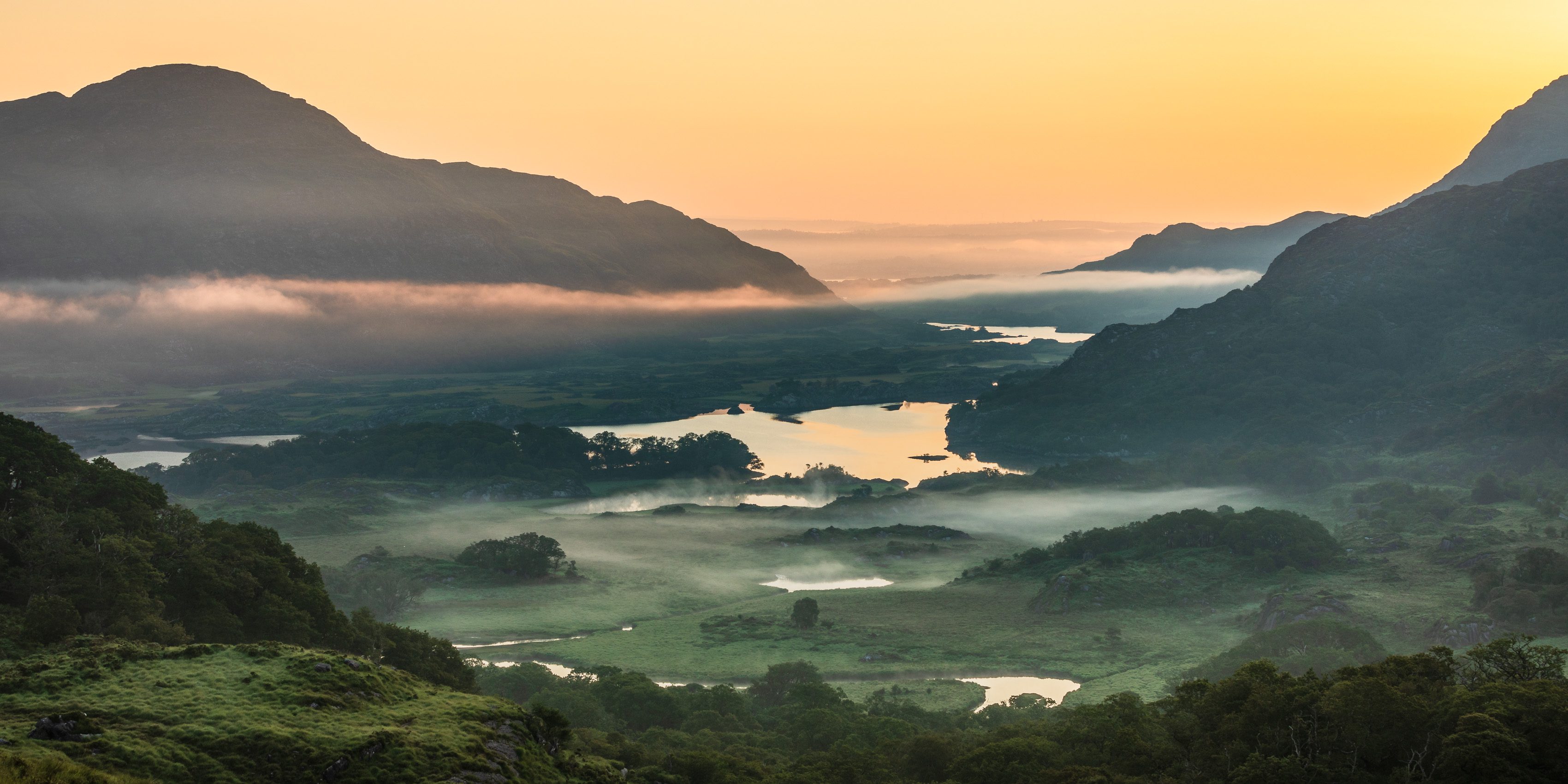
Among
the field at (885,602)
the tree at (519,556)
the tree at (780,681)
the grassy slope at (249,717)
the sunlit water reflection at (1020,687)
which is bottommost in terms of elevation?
the sunlit water reflection at (1020,687)

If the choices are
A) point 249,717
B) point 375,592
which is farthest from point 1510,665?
point 375,592

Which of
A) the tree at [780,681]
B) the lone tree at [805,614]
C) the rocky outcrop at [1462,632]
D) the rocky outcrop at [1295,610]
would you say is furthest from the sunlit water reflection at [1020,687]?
the rocky outcrop at [1462,632]

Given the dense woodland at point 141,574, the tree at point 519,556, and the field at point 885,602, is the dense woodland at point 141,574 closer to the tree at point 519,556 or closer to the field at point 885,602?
the field at point 885,602

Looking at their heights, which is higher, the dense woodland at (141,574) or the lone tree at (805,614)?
the dense woodland at (141,574)

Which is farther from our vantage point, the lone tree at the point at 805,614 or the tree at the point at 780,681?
the lone tree at the point at 805,614

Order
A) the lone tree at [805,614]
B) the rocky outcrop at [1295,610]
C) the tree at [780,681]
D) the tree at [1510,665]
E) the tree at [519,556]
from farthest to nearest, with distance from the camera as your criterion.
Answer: the tree at [519,556] < the lone tree at [805,614] < the rocky outcrop at [1295,610] < the tree at [780,681] < the tree at [1510,665]

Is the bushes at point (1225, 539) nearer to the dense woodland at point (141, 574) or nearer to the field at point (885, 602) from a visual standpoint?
the field at point (885, 602)

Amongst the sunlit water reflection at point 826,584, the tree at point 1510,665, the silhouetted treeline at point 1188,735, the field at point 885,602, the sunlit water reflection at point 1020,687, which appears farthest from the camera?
the sunlit water reflection at point 826,584

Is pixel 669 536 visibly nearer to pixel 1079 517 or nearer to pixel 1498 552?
pixel 1079 517

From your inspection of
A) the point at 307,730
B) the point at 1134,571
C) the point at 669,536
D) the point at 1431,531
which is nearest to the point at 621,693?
the point at 307,730
